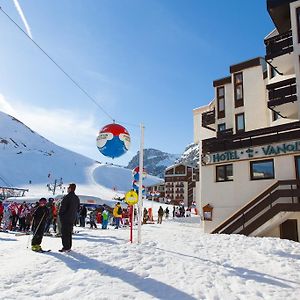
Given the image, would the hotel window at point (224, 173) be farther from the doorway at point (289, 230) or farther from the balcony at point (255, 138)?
the doorway at point (289, 230)

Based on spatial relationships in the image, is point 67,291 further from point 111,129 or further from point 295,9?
point 295,9

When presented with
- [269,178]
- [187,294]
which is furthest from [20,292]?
[269,178]

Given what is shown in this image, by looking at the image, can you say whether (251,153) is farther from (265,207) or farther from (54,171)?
(54,171)

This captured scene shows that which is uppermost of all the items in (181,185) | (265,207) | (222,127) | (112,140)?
(181,185)

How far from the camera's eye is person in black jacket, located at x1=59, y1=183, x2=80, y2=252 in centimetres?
976

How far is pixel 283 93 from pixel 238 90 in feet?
29.0

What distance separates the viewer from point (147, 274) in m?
7.64

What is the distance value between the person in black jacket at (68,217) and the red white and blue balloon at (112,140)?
213cm

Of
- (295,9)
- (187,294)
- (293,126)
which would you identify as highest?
(295,9)

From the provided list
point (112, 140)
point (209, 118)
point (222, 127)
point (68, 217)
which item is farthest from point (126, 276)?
point (209, 118)

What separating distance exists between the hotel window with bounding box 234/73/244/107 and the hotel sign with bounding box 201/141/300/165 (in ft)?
32.8

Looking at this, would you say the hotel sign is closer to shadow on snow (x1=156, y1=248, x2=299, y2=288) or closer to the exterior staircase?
the exterior staircase

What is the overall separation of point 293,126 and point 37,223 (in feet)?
43.4

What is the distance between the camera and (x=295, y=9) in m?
20.3
